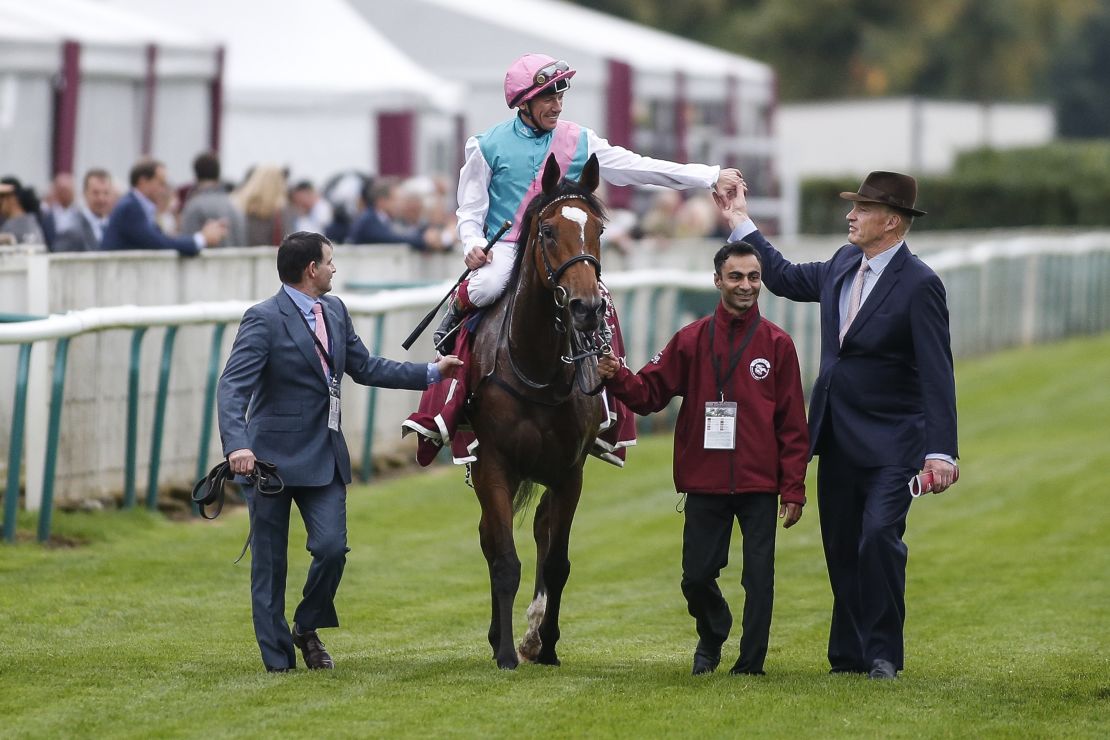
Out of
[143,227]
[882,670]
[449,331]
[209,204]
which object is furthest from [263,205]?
[882,670]

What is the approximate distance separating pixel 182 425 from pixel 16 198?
1.82 meters

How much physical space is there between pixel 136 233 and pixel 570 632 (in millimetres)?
4490

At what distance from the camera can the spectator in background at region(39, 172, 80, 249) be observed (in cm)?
1302

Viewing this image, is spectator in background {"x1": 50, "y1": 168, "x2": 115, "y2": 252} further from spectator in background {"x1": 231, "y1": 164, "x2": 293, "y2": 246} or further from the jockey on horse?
the jockey on horse

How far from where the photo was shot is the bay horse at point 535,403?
25.0 ft

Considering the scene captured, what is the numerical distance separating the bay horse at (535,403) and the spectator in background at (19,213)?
16.8ft

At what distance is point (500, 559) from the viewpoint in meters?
7.86

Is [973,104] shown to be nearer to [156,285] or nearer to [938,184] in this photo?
[938,184]

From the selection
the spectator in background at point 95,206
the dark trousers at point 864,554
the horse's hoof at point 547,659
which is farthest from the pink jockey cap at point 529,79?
the spectator in background at point 95,206

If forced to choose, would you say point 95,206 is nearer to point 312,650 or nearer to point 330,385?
point 330,385

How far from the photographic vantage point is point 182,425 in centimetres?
1198

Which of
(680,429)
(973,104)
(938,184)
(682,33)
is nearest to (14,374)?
(680,429)

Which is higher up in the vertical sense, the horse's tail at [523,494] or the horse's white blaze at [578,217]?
the horse's white blaze at [578,217]

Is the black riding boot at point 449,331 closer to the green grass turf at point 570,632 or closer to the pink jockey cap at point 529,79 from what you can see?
the pink jockey cap at point 529,79
